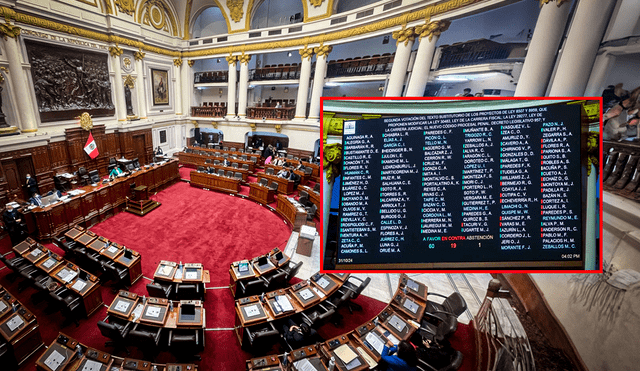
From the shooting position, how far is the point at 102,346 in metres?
4.86

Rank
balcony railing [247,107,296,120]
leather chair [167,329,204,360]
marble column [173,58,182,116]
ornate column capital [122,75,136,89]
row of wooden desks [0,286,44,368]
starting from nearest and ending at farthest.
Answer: row of wooden desks [0,286,44,368], leather chair [167,329,204,360], ornate column capital [122,75,136,89], balcony railing [247,107,296,120], marble column [173,58,182,116]

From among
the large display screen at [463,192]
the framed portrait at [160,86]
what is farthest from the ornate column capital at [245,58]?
the large display screen at [463,192]

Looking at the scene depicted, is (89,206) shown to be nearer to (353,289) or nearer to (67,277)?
(67,277)

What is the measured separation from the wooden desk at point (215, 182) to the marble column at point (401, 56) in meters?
9.11

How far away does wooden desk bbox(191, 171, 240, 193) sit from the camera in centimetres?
1284

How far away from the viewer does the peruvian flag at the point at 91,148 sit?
1279 centimetres

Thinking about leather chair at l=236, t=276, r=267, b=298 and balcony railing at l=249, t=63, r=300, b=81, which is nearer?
leather chair at l=236, t=276, r=267, b=298

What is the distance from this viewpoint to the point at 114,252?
6395 millimetres

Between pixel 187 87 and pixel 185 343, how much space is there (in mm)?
20861

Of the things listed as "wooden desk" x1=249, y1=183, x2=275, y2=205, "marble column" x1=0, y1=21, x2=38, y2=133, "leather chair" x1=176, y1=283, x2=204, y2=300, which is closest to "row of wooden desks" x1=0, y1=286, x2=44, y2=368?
"leather chair" x1=176, y1=283, x2=204, y2=300

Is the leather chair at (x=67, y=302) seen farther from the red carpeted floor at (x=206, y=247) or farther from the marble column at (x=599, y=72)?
the marble column at (x=599, y=72)

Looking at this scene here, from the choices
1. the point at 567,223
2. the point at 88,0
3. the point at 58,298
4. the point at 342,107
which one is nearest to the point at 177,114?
the point at 88,0

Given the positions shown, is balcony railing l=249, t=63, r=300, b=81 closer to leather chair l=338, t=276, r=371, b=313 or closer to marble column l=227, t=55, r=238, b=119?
marble column l=227, t=55, r=238, b=119

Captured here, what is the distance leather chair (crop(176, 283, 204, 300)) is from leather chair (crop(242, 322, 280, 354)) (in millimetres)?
1811
